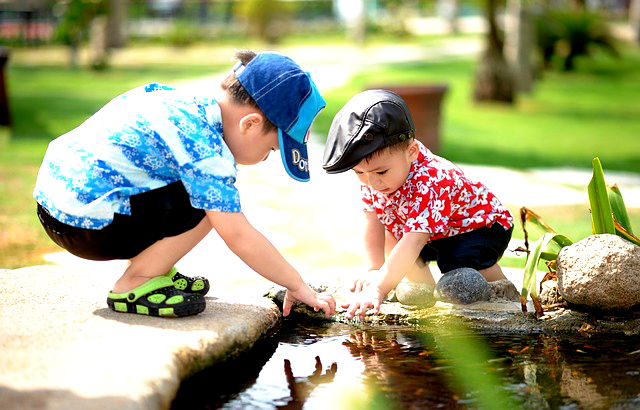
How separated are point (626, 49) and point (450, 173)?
19.6 meters

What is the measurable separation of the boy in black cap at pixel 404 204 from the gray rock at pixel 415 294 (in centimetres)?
10

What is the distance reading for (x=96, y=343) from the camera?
8.65ft

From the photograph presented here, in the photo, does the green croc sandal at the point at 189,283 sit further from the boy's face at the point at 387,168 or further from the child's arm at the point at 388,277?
the boy's face at the point at 387,168

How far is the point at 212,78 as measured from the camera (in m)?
15.2

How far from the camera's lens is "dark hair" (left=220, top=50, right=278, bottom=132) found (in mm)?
3023

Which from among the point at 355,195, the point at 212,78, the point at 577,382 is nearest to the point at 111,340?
the point at 577,382

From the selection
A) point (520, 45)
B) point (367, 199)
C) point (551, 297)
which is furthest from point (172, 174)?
point (520, 45)

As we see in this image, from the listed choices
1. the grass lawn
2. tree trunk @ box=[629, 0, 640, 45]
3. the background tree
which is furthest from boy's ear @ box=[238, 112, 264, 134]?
tree trunk @ box=[629, 0, 640, 45]

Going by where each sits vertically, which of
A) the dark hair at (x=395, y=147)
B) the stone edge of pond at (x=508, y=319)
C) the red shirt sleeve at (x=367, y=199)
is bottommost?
the stone edge of pond at (x=508, y=319)

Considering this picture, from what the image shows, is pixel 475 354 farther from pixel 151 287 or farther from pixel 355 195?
pixel 355 195

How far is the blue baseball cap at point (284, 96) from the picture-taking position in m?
2.99

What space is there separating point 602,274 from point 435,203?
642 mm

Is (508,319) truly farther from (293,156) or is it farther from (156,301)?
(156,301)

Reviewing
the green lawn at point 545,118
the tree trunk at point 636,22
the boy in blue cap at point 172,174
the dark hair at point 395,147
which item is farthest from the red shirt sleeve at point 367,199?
the tree trunk at point 636,22
